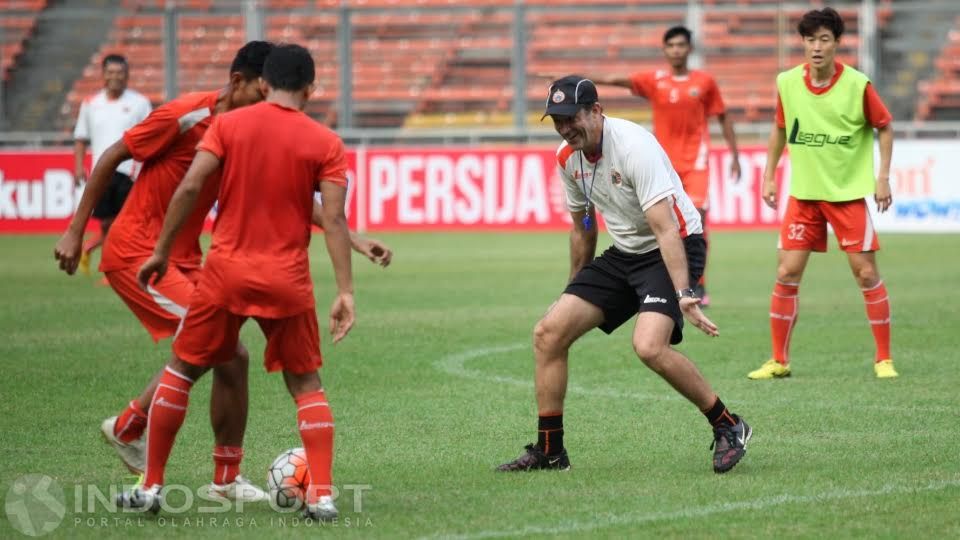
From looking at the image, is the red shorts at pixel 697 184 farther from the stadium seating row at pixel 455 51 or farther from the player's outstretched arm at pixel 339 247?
the stadium seating row at pixel 455 51

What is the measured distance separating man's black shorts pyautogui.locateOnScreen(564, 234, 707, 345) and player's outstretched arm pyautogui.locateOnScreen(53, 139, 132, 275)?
2.15 metres

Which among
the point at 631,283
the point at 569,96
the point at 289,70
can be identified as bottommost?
the point at 631,283

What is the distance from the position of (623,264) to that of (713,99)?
24.7ft

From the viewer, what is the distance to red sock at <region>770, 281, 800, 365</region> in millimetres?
10336

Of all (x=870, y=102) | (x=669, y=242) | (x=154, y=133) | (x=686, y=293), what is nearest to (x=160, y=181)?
(x=154, y=133)

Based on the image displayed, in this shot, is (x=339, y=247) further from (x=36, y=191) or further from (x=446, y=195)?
(x=36, y=191)

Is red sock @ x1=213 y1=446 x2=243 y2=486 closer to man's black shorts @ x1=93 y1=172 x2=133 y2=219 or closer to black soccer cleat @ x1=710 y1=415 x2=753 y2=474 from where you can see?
black soccer cleat @ x1=710 y1=415 x2=753 y2=474

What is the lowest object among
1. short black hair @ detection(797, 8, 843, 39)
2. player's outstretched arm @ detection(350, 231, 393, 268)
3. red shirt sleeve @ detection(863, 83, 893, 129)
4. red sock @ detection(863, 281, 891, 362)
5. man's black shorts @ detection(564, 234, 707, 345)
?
red sock @ detection(863, 281, 891, 362)

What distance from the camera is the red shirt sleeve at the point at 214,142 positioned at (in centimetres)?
597

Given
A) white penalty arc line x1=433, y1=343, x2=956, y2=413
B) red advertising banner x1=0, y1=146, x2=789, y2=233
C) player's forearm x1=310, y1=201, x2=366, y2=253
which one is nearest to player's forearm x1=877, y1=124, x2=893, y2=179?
white penalty arc line x1=433, y1=343, x2=956, y2=413

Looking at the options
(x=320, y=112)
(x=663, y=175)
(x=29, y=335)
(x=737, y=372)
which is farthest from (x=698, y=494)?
(x=320, y=112)

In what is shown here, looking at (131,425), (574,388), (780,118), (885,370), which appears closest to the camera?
(131,425)

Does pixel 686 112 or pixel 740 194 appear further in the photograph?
pixel 740 194

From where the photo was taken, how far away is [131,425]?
6.77m
